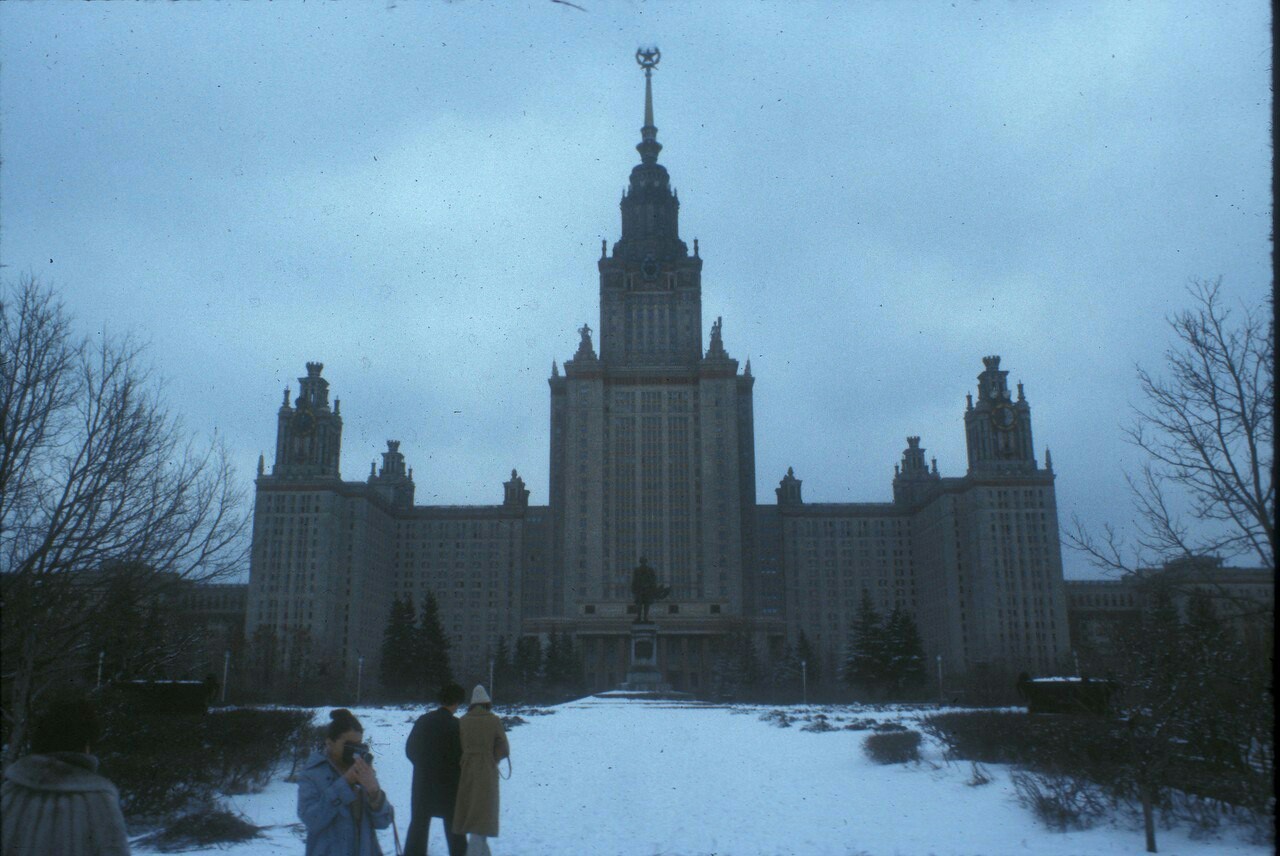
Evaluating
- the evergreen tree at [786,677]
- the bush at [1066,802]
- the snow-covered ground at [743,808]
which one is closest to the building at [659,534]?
the evergreen tree at [786,677]

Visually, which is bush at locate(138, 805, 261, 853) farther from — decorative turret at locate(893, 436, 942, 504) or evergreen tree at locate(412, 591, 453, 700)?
decorative turret at locate(893, 436, 942, 504)

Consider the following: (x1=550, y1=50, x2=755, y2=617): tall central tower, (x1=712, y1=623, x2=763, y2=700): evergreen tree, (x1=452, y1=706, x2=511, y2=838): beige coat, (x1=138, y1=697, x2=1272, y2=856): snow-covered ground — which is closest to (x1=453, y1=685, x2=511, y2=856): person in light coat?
(x1=452, y1=706, x2=511, y2=838): beige coat

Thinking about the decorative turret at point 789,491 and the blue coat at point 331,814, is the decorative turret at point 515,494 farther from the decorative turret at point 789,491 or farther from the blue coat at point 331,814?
the blue coat at point 331,814

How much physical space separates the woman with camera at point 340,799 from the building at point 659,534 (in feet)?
329

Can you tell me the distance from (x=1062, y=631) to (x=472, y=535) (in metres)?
72.1

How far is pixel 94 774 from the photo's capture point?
5.23m

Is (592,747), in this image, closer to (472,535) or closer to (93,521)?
(93,521)

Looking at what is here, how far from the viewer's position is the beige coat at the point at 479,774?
32.0 ft

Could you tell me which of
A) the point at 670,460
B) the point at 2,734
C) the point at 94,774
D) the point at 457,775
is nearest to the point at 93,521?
the point at 2,734

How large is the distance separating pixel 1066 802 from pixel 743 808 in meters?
4.61

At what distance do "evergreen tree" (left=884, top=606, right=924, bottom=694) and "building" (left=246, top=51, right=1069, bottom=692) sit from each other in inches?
1250

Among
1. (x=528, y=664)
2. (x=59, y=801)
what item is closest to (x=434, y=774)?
(x=59, y=801)

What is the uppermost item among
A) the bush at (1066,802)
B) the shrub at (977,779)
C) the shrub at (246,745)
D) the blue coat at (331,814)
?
the blue coat at (331,814)

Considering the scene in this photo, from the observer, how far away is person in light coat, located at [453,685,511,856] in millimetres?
9727
